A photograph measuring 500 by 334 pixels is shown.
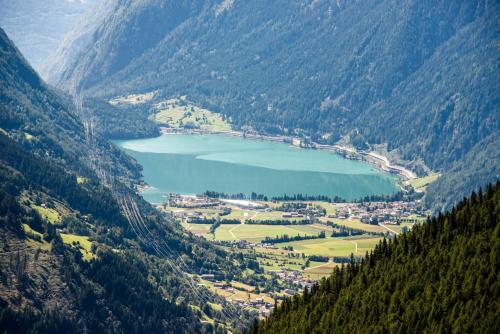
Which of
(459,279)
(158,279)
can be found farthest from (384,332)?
(158,279)

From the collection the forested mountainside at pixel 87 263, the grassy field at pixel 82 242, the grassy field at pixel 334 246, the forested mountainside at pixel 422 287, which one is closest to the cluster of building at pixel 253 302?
the forested mountainside at pixel 87 263

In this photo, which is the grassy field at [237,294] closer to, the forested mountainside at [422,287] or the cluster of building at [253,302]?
the cluster of building at [253,302]

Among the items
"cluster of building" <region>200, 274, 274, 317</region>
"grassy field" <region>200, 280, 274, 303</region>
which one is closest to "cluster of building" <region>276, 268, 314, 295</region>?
"grassy field" <region>200, 280, 274, 303</region>

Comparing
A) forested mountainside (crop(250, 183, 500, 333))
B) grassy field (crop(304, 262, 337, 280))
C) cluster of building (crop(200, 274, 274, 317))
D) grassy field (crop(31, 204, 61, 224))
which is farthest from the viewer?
grassy field (crop(304, 262, 337, 280))

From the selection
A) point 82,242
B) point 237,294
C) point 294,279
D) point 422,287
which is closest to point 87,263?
point 82,242

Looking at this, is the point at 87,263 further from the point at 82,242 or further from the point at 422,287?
the point at 422,287

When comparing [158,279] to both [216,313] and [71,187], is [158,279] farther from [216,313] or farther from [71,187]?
[71,187]

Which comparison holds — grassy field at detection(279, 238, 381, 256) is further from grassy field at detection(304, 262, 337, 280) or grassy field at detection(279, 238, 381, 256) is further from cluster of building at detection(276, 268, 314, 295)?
cluster of building at detection(276, 268, 314, 295)
